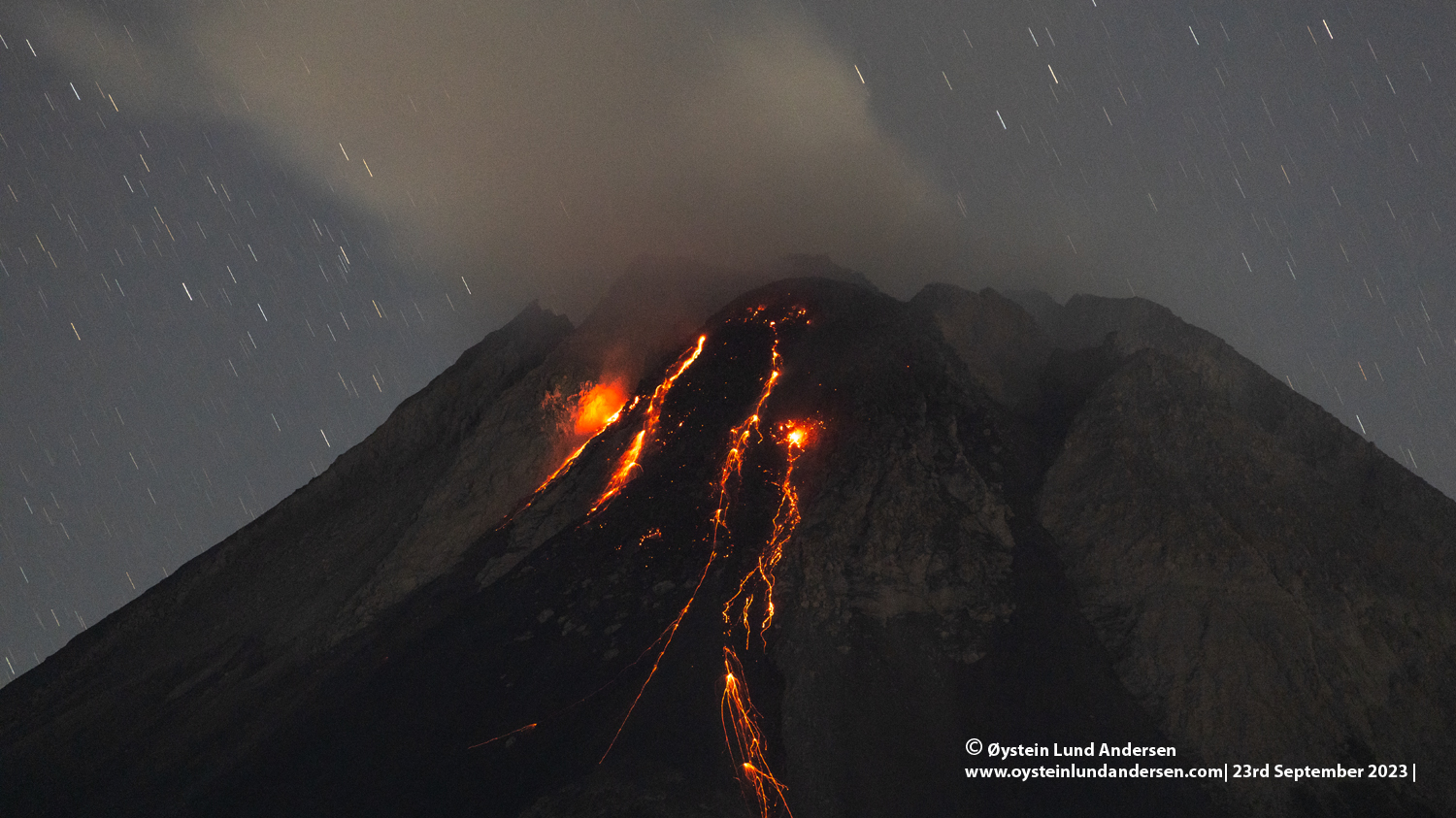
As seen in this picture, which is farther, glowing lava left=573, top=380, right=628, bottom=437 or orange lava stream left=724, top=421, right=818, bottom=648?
glowing lava left=573, top=380, right=628, bottom=437

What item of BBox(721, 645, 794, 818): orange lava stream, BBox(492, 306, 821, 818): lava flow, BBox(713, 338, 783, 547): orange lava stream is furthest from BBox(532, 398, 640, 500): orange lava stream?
BBox(721, 645, 794, 818): orange lava stream

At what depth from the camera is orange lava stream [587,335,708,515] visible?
53.2 metres

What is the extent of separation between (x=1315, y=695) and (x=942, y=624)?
620 inches

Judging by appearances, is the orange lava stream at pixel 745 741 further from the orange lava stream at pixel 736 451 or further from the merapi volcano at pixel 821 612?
the orange lava stream at pixel 736 451

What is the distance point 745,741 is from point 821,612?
8.41m

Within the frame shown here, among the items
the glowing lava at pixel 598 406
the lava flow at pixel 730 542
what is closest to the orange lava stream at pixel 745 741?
the lava flow at pixel 730 542

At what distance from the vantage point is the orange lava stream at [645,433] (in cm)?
5325

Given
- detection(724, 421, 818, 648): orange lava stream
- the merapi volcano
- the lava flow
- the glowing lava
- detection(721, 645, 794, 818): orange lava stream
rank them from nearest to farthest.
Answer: detection(721, 645, 794, 818): orange lava stream
the merapi volcano
the lava flow
detection(724, 421, 818, 648): orange lava stream
the glowing lava

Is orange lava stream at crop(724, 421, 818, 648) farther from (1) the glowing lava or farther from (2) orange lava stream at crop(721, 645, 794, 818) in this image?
(1) the glowing lava

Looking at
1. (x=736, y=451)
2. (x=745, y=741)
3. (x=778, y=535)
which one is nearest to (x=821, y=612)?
(x=778, y=535)

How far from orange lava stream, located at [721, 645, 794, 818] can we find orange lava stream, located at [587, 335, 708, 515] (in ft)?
60.1

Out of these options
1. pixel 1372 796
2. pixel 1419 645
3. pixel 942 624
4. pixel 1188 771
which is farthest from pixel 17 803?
pixel 1419 645

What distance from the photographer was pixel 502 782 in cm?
3216

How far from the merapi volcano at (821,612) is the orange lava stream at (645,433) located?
1.08 feet
